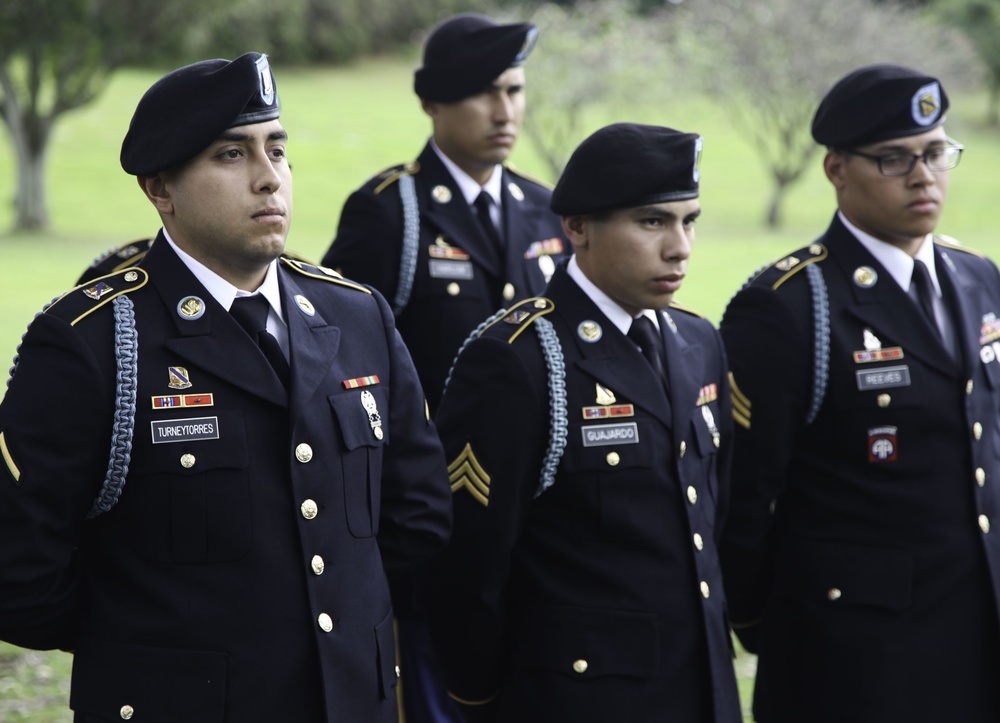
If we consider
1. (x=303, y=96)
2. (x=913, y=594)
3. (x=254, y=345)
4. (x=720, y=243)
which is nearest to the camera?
(x=254, y=345)

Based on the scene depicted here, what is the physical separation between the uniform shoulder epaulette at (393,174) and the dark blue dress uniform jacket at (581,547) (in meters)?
1.72

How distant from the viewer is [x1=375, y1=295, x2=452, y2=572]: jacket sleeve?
3041 millimetres

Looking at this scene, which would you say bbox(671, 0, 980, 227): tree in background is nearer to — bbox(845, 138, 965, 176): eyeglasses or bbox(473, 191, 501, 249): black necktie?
bbox(473, 191, 501, 249): black necktie

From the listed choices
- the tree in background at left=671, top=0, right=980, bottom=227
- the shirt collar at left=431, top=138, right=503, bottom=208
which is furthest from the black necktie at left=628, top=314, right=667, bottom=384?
the tree in background at left=671, top=0, right=980, bottom=227

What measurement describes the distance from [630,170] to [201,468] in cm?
135

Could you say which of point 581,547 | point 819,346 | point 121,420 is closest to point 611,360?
point 581,547

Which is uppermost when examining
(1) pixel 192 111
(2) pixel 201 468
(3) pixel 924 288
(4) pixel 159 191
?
(1) pixel 192 111

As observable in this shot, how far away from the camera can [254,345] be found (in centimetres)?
274

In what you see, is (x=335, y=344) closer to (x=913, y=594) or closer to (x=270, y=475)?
(x=270, y=475)

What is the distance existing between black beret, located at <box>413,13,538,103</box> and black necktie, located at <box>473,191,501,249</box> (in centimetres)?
38

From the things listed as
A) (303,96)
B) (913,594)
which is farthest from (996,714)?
(303,96)

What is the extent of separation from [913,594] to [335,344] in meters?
1.83

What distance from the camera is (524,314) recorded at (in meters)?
3.39

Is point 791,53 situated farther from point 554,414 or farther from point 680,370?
point 554,414
